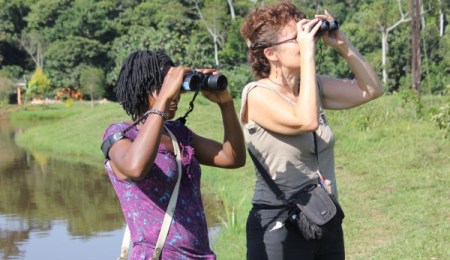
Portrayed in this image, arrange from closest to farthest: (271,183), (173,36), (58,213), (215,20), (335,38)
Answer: (271,183) → (335,38) → (58,213) → (173,36) → (215,20)

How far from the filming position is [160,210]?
2.04 metres

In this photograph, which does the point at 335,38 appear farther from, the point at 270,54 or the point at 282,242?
the point at 282,242

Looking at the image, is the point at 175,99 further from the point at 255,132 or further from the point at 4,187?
the point at 4,187

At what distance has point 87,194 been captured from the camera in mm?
10484

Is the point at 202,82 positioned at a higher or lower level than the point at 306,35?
lower

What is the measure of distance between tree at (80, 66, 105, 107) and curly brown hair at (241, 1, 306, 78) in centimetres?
3124

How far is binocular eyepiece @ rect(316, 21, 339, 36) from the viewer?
2.33 m

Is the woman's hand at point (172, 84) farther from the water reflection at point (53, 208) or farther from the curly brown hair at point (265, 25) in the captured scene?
the water reflection at point (53, 208)

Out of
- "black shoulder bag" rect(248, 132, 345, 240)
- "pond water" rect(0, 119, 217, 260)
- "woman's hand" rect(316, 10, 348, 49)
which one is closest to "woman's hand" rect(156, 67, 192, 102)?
"black shoulder bag" rect(248, 132, 345, 240)

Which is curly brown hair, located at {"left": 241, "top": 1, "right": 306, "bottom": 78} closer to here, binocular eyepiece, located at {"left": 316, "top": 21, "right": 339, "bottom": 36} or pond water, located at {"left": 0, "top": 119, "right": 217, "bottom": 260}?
binocular eyepiece, located at {"left": 316, "top": 21, "right": 339, "bottom": 36}

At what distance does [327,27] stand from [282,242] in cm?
68

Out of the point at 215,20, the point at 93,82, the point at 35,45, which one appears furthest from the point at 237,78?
the point at 35,45

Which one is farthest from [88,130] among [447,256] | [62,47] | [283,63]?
[62,47]

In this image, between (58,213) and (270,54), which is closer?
(270,54)
